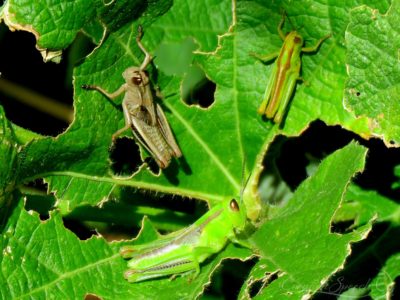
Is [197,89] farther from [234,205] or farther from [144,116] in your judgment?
[234,205]

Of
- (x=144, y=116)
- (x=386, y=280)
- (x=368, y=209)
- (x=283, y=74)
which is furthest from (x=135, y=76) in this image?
(x=386, y=280)

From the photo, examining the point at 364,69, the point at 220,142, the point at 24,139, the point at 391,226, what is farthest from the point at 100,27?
the point at 391,226

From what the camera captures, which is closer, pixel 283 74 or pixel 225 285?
pixel 283 74

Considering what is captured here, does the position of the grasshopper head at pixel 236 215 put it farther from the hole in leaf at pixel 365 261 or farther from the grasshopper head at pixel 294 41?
the grasshopper head at pixel 294 41

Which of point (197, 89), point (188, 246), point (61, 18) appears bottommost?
point (188, 246)

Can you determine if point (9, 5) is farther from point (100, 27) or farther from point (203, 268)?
point (203, 268)

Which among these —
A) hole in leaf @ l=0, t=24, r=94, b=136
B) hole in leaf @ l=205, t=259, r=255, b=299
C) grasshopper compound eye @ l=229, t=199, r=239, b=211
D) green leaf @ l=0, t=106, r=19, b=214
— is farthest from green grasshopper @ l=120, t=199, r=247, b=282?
hole in leaf @ l=0, t=24, r=94, b=136

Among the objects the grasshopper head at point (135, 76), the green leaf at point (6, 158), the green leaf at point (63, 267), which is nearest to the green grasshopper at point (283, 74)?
the grasshopper head at point (135, 76)
